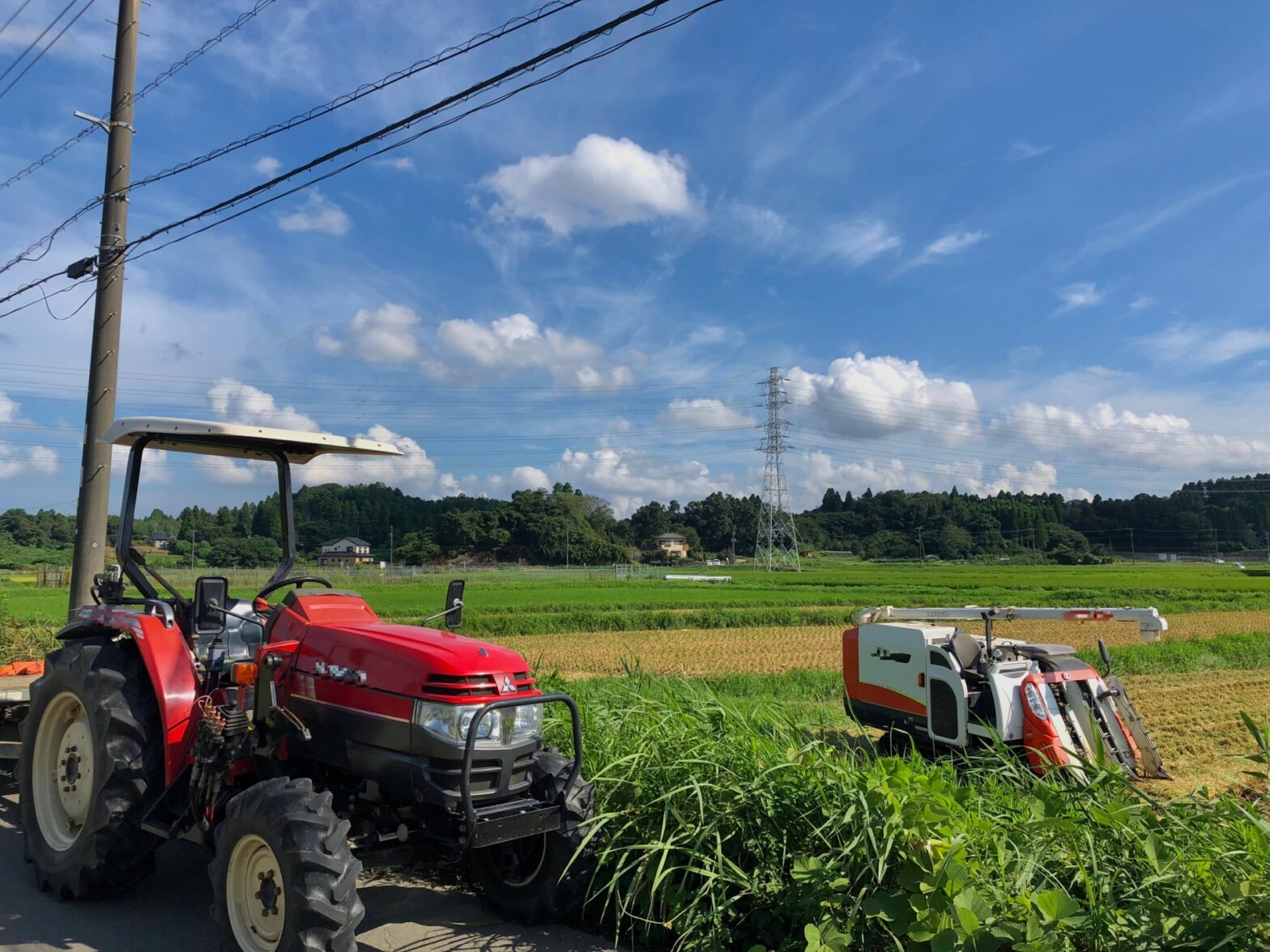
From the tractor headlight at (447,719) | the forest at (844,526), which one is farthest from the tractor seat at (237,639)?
the forest at (844,526)

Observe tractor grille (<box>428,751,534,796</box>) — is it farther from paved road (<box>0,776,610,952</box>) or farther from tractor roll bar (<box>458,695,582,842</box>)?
paved road (<box>0,776,610,952</box>)

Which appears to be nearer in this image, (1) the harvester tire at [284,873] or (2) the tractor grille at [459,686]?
(1) the harvester tire at [284,873]

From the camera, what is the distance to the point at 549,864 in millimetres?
4109

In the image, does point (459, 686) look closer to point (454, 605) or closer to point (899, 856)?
point (454, 605)

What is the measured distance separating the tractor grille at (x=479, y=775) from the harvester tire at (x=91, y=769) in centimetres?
189

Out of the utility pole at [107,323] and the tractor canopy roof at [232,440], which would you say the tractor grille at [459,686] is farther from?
the utility pole at [107,323]

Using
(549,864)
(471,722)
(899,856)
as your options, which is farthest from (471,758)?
(899,856)

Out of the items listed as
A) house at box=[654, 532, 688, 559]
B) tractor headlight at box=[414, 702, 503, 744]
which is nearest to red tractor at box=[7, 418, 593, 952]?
tractor headlight at box=[414, 702, 503, 744]

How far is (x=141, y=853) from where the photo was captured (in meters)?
4.54

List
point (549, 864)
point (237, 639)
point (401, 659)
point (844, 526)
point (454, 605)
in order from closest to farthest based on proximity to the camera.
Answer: point (401, 659) < point (549, 864) < point (454, 605) < point (237, 639) < point (844, 526)

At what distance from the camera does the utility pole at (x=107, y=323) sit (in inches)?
368

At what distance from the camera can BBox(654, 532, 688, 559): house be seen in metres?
113

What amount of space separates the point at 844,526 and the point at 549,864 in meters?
115

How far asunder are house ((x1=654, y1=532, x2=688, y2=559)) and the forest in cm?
184
